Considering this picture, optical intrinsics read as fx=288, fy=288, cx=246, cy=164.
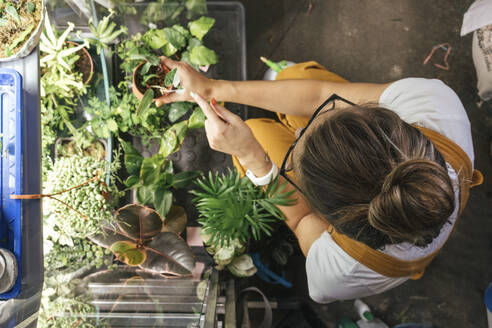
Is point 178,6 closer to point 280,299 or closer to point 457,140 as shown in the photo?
point 457,140

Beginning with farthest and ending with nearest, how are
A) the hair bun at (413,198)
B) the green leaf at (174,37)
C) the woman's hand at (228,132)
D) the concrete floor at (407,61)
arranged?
1. the concrete floor at (407,61)
2. the green leaf at (174,37)
3. the woman's hand at (228,132)
4. the hair bun at (413,198)

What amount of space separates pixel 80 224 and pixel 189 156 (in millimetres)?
623

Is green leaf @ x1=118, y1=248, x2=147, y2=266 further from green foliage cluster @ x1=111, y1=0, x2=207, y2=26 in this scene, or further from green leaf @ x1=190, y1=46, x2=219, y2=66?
green foliage cluster @ x1=111, y1=0, x2=207, y2=26

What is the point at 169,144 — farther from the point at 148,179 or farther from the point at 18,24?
the point at 18,24

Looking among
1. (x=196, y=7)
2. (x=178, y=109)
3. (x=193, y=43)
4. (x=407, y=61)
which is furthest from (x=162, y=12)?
(x=407, y=61)

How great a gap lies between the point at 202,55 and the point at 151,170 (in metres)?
0.55

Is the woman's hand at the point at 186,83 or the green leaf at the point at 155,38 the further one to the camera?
the green leaf at the point at 155,38

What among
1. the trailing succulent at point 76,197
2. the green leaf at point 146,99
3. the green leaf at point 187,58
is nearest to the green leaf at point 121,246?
the trailing succulent at point 76,197

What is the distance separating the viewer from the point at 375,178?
632mm

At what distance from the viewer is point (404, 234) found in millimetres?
641

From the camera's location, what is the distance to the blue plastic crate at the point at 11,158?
77 cm

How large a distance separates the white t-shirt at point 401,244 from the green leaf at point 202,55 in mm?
719

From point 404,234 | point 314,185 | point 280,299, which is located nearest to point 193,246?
point 280,299

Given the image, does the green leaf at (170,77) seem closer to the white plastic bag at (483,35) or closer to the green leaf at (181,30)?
the green leaf at (181,30)
